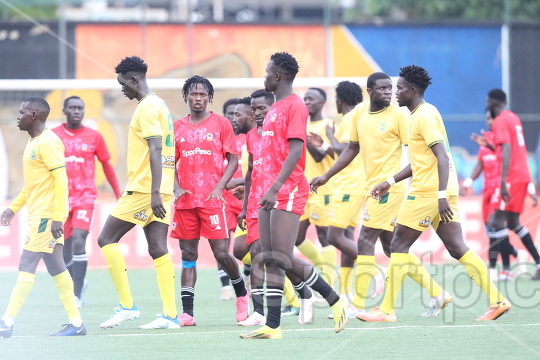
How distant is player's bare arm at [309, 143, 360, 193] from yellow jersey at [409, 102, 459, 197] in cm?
71

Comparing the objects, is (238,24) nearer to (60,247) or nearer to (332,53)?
(332,53)

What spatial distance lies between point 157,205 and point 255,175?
90 centimetres

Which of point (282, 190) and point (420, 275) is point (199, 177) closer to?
point (282, 190)

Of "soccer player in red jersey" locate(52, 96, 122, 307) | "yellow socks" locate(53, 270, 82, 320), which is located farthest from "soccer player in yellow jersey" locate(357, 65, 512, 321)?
"soccer player in red jersey" locate(52, 96, 122, 307)

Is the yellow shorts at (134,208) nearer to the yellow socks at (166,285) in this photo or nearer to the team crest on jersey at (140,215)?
the team crest on jersey at (140,215)

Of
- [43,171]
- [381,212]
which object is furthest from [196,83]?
[381,212]

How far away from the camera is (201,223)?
824 centimetres

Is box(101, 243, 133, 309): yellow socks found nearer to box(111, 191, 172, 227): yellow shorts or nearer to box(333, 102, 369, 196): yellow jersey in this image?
box(111, 191, 172, 227): yellow shorts

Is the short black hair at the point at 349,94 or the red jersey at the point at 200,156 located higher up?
the short black hair at the point at 349,94

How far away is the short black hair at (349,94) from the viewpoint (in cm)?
992

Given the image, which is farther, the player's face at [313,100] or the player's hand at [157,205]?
the player's face at [313,100]

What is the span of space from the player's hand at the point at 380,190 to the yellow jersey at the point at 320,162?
2.03m

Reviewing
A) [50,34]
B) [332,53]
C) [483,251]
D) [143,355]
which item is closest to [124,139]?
[50,34]

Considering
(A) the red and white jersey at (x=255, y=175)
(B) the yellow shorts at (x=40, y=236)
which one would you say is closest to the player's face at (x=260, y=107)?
(A) the red and white jersey at (x=255, y=175)
